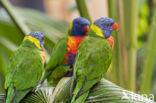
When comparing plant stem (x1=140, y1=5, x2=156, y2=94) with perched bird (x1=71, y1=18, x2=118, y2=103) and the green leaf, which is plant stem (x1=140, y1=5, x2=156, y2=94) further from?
the green leaf

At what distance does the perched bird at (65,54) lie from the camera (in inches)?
40.5

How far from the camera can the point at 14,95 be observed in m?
0.69

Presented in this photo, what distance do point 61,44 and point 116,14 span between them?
0.28 meters

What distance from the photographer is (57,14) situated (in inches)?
181

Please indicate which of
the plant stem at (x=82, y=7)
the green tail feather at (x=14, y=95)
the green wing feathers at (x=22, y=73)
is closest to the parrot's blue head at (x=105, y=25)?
the plant stem at (x=82, y=7)

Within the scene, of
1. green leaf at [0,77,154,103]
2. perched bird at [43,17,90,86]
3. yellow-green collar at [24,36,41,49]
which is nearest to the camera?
green leaf at [0,77,154,103]

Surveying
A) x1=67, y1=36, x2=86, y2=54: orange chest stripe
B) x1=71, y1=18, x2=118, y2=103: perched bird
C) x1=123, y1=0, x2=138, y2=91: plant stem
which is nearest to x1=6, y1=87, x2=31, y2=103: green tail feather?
x1=71, y1=18, x2=118, y2=103: perched bird

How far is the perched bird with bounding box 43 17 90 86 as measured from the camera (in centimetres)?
103

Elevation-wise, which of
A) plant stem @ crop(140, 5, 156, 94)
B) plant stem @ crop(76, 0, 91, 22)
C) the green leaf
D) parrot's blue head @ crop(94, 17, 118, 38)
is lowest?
plant stem @ crop(140, 5, 156, 94)

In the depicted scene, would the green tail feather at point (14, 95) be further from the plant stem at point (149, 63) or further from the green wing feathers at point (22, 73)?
the plant stem at point (149, 63)

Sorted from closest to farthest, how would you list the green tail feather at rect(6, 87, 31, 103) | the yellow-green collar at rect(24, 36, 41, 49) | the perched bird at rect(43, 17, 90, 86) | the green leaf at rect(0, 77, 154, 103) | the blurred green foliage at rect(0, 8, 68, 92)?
the green leaf at rect(0, 77, 154, 103) → the green tail feather at rect(6, 87, 31, 103) → the yellow-green collar at rect(24, 36, 41, 49) → the perched bird at rect(43, 17, 90, 86) → the blurred green foliage at rect(0, 8, 68, 92)

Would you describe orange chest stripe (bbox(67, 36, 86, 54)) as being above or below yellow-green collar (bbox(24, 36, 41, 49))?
below

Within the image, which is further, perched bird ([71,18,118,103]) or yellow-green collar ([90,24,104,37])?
yellow-green collar ([90,24,104,37])

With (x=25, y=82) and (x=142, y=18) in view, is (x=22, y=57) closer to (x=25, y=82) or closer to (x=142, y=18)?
(x=25, y=82)
